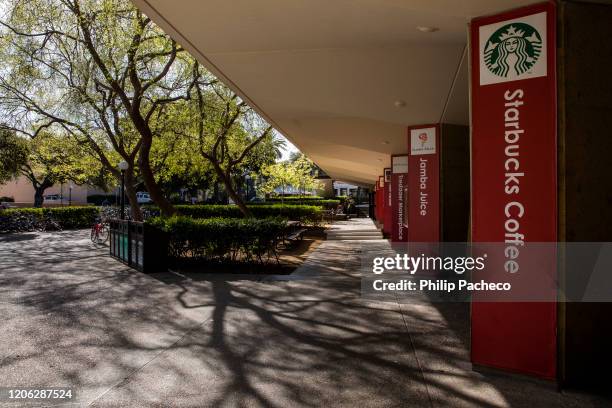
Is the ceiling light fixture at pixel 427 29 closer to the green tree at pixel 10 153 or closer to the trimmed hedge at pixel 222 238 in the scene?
the trimmed hedge at pixel 222 238

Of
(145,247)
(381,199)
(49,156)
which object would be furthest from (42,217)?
(381,199)

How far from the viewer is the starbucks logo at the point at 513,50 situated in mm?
3953

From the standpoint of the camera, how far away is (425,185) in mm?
9273

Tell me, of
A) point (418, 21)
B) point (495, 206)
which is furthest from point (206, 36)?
point (495, 206)

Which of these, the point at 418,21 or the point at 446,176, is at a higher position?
the point at 418,21

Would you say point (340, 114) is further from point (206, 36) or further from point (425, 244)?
point (206, 36)

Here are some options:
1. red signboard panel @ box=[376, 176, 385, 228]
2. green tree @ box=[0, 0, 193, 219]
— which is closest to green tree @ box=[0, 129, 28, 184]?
green tree @ box=[0, 0, 193, 219]

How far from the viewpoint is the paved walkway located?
12.0 ft

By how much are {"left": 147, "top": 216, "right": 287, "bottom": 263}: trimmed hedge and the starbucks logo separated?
21.5 feet

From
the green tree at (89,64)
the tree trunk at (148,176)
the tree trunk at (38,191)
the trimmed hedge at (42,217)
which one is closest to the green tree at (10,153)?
the tree trunk at (38,191)

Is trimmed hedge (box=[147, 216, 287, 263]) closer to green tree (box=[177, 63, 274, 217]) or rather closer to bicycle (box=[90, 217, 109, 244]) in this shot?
green tree (box=[177, 63, 274, 217])

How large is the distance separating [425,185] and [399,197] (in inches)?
197

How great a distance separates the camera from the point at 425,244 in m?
9.47

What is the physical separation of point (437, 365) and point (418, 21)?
3478 millimetres
